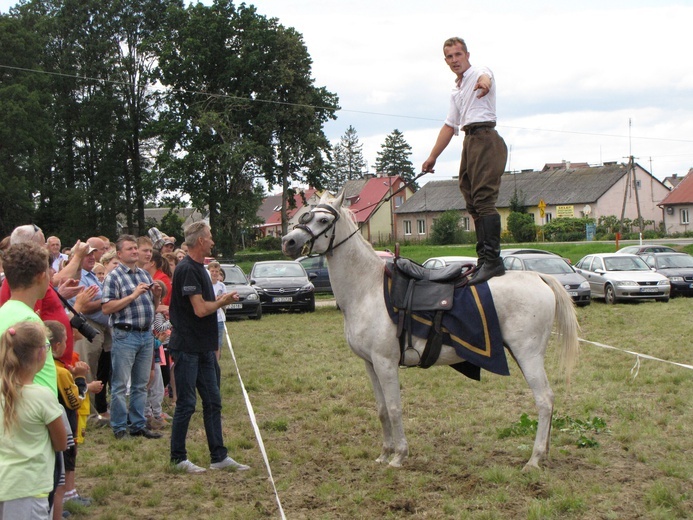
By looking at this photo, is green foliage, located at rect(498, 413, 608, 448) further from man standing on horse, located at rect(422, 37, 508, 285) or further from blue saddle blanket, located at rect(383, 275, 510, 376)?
man standing on horse, located at rect(422, 37, 508, 285)

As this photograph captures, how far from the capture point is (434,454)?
23.5 ft

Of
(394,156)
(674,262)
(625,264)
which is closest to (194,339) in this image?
(625,264)

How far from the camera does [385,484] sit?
6242 mm

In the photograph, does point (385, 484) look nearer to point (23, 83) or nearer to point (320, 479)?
point (320, 479)

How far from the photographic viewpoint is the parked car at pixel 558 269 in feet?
72.3

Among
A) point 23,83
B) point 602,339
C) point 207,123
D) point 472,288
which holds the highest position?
point 23,83

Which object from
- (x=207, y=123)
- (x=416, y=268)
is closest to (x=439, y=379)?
(x=416, y=268)

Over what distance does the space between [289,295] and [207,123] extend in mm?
22950

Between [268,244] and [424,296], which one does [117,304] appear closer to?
[424,296]

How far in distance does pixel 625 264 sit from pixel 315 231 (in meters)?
19.8

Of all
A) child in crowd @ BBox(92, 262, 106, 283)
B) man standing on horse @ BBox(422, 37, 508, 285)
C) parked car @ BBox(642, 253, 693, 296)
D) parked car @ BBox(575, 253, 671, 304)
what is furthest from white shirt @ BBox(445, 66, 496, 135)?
parked car @ BBox(642, 253, 693, 296)

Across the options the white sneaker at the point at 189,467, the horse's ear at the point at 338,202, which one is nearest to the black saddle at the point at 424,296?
the horse's ear at the point at 338,202

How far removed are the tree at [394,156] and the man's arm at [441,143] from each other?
107 metres

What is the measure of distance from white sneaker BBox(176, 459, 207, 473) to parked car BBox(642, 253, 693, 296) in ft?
70.2
